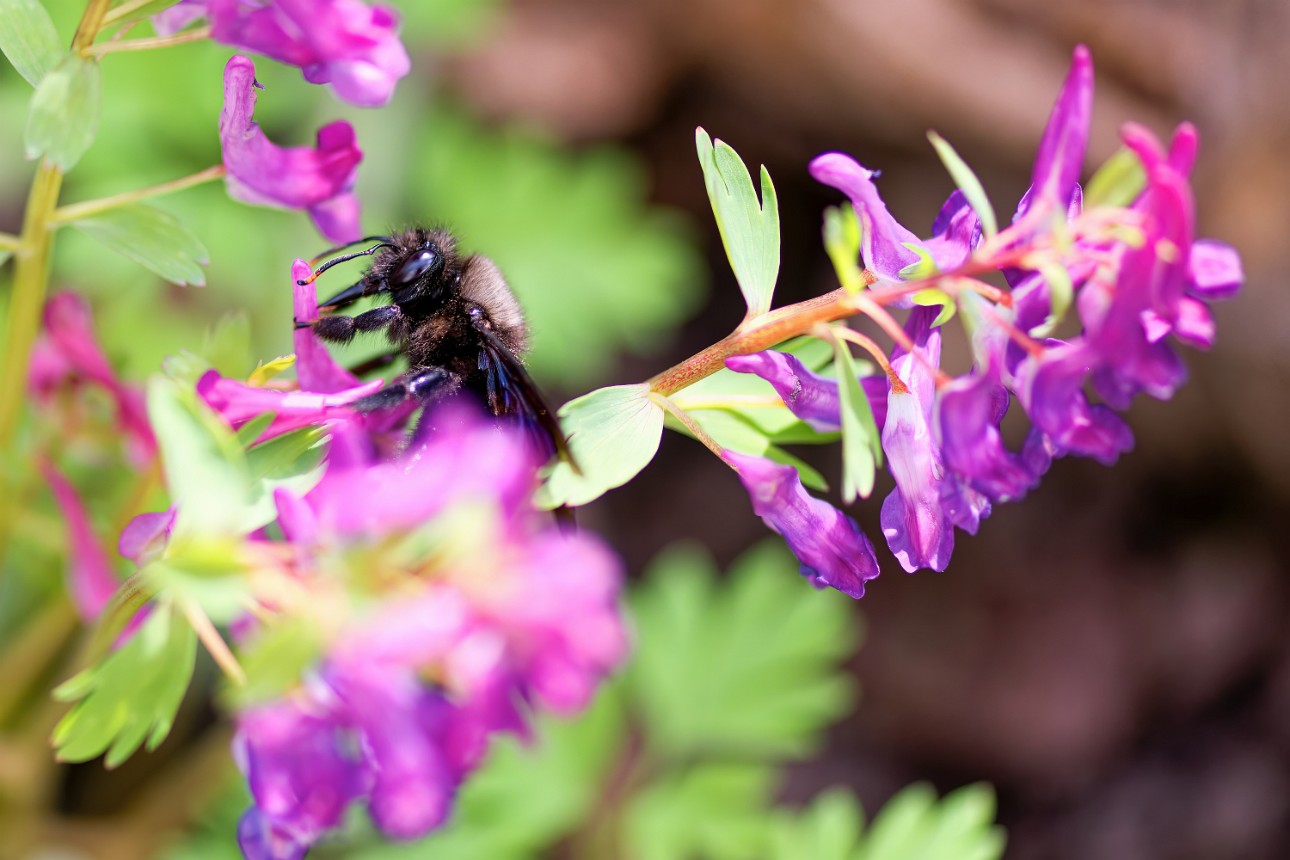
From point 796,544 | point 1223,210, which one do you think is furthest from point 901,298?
point 1223,210

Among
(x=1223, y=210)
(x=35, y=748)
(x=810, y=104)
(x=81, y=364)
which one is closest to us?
(x=81, y=364)

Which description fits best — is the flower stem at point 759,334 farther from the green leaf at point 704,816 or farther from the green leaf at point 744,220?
the green leaf at point 704,816

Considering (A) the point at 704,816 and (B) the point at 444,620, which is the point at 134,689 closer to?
(B) the point at 444,620

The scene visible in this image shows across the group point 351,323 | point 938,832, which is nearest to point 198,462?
point 351,323

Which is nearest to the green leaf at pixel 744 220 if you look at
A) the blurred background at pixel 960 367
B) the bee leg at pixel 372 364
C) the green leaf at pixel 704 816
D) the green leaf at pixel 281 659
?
the bee leg at pixel 372 364

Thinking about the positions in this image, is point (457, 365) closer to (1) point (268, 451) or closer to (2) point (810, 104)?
(1) point (268, 451)
